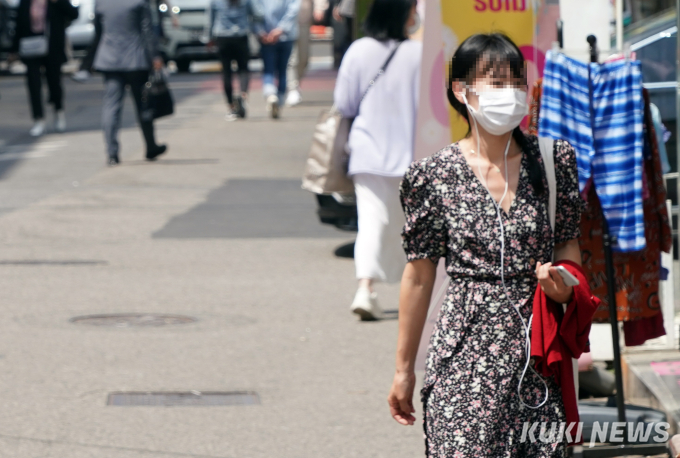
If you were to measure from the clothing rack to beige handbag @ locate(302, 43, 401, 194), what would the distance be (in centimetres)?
272

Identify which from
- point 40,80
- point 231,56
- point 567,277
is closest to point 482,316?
point 567,277

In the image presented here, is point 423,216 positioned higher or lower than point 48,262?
higher

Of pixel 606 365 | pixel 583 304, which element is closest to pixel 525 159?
pixel 583 304

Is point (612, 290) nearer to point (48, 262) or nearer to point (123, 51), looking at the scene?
point (48, 262)

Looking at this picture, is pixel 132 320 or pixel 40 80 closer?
pixel 132 320

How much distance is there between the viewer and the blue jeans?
68.2 ft

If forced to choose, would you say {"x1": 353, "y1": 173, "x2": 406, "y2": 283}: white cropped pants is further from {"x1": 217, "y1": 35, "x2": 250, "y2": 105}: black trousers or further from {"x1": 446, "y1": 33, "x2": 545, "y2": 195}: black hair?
{"x1": 217, "y1": 35, "x2": 250, "y2": 105}: black trousers

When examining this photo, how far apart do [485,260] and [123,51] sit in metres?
11.7

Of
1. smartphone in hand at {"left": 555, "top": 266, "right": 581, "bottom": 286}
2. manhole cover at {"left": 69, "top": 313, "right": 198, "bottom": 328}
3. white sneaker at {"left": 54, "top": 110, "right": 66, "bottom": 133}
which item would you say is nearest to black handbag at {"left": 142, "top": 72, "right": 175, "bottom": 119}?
white sneaker at {"left": 54, "top": 110, "right": 66, "bottom": 133}

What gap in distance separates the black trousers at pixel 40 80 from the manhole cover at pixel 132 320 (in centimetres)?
1039

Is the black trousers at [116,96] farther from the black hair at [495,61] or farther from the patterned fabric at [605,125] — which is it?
the black hair at [495,61]

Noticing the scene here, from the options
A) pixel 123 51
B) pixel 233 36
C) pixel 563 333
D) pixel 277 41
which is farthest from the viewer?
pixel 277 41

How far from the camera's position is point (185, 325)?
761 cm

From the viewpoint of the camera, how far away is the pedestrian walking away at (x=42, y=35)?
680 inches
